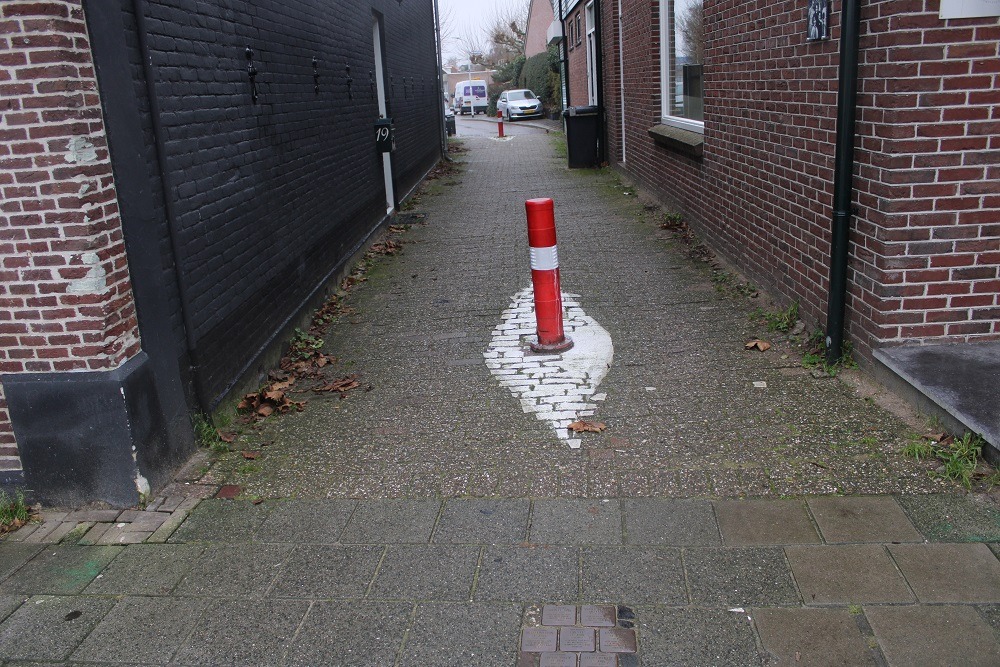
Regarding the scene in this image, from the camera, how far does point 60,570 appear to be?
3.50 metres

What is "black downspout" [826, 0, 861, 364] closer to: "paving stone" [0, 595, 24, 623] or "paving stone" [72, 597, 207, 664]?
"paving stone" [72, 597, 207, 664]

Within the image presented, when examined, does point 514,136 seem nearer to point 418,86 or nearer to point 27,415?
Result: point 418,86

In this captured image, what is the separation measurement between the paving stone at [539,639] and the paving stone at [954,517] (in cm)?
162

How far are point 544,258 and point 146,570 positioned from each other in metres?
3.20

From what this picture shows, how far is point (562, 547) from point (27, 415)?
2.57 m

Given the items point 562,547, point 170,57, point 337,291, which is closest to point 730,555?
point 562,547

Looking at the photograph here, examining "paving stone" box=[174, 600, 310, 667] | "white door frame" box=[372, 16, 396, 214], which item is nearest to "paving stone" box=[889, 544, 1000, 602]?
"paving stone" box=[174, 600, 310, 667]

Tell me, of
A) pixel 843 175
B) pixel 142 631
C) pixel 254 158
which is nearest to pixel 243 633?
pixel 142 631

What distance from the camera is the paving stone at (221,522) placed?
371 centimetres

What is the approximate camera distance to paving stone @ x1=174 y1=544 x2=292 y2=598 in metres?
3.29

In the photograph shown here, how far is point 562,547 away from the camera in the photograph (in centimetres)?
347

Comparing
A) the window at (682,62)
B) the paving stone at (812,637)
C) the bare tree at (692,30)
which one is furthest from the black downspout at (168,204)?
the bare tree at (692,30)

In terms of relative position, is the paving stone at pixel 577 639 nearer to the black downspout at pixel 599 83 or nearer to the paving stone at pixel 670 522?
the paving stone at pixel 670 522

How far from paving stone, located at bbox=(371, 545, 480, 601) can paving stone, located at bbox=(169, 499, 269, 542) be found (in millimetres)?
739
